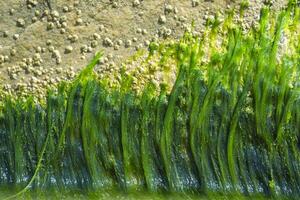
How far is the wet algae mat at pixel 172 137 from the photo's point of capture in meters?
3.77

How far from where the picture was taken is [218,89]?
3.79 m

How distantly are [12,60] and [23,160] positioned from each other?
0.50 metres

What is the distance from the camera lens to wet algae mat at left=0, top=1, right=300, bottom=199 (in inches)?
148

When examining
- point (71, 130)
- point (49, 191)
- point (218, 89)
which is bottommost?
point (49, 191)

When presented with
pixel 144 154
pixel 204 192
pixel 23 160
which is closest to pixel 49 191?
pixel 23 160

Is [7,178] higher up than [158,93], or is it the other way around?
[158,93]

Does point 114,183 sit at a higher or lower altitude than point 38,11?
lower

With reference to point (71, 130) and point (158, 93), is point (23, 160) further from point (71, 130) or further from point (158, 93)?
point (158, 93)

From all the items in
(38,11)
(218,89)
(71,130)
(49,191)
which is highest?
(38,11)

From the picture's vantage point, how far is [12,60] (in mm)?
3850

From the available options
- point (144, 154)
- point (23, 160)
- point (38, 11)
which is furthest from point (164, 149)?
point (38, 11)

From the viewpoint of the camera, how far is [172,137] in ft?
12.4

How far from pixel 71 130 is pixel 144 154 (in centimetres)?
37

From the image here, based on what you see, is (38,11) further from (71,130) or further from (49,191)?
(49,191)
